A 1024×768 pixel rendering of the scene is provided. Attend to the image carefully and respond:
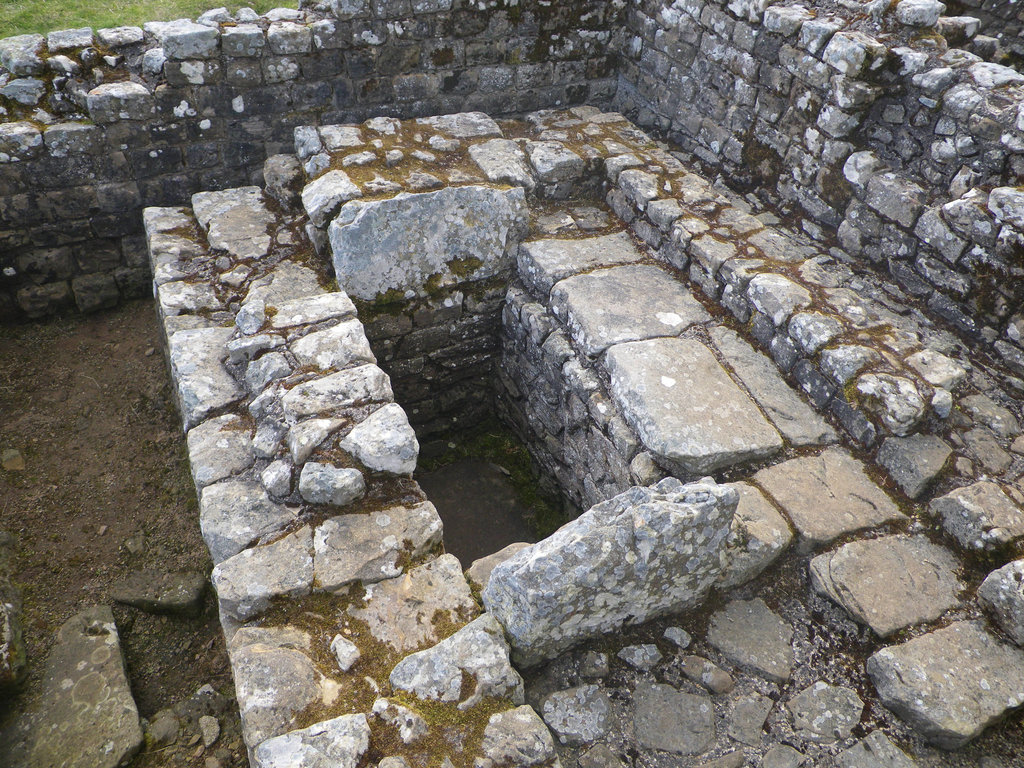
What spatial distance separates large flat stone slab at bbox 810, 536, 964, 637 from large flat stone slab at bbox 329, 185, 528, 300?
2.86 m

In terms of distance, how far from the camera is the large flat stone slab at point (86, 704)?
317 centimetres

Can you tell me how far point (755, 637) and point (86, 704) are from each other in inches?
124

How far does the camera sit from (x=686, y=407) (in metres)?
3.73

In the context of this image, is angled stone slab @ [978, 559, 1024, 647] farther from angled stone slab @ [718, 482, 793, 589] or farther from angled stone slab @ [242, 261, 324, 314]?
angled stone slab @ [242, 261, 324, 314]

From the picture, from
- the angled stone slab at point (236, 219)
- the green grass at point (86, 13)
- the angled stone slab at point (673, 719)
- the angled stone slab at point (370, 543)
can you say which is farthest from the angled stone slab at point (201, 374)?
the green grass at point (86, 13)

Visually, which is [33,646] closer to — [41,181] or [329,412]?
[329,412]

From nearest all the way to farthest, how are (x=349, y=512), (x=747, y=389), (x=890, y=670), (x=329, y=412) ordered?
(x=890, y=670)
(x=349, y=512)
(x=329, y=412)
(x=747, y=389)

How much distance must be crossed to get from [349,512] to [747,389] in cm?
225

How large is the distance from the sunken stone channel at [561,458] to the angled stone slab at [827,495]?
0.01 metres

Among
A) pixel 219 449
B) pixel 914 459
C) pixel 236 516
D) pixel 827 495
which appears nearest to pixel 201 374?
pixel 219 449

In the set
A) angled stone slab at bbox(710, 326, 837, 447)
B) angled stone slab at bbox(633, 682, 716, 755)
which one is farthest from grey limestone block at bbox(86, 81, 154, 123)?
angled stone slab at bbox(633, 682, 716, 755)

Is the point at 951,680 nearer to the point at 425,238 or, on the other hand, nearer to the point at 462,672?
the point at 462,672

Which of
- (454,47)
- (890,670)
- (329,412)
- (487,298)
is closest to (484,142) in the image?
(454,47)

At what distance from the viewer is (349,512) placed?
3217 millimetres
